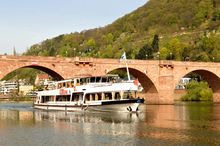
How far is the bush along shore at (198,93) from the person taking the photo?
3489 inches

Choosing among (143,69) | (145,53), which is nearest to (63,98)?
(143,69)

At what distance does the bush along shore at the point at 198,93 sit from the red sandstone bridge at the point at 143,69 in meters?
1.96

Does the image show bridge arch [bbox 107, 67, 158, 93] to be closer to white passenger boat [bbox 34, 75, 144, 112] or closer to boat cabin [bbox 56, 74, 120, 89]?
boat cabin [bbox 56, 74, 120, 89]

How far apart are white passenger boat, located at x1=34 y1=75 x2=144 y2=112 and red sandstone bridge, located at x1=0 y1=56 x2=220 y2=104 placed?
8294 mm

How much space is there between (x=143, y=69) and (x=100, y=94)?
952 inches

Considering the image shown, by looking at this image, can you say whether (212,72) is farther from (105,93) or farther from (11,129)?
(11,129)

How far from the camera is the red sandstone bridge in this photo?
6204 cm

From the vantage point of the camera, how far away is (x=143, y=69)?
73.9m

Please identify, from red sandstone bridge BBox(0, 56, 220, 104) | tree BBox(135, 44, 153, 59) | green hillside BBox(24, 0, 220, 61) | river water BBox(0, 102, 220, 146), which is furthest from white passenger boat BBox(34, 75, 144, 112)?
tree BBox(135, 44, 153, 59)

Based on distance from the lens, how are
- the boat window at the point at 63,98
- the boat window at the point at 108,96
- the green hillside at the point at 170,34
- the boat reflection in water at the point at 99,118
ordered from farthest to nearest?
the green hillside at the point at 170,34 → the boat window at the point at 63,98 → the boat window at the point at 108,96 → the boat reflection in water at the point at 99,118

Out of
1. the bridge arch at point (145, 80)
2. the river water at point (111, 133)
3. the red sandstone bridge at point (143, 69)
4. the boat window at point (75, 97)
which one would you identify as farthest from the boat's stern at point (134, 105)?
the bridge arch at point (145, 80)

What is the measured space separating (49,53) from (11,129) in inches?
6041

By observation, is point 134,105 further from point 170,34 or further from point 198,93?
point 170,34

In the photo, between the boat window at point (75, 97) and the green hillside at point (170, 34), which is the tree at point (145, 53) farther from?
the boat window at point (75, 97)
